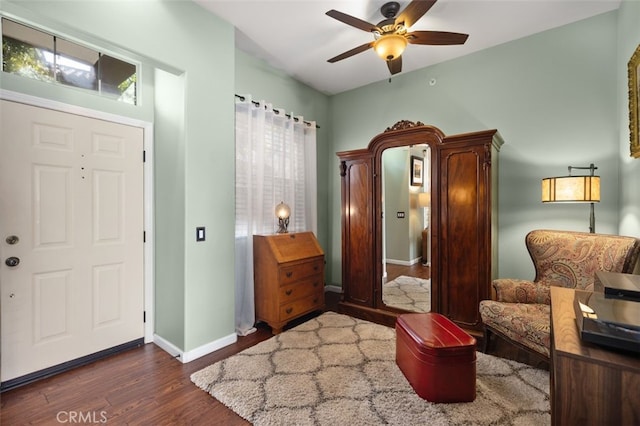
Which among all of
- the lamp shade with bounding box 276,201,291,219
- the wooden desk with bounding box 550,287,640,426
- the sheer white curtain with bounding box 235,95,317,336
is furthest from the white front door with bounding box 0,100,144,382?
the wooden desk with bounding box 550,287,640,426

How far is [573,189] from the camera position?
2225 mm

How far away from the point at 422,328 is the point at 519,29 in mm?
3014

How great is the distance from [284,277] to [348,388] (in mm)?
1249

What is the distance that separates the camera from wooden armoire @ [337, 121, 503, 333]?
2555mm

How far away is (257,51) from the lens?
3.20 metres

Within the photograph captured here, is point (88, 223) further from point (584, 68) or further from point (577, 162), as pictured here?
point (584, 68)

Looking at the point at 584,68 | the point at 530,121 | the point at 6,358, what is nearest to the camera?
the point at 6,358

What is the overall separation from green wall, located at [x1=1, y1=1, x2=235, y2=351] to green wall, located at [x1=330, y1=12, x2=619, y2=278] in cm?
245

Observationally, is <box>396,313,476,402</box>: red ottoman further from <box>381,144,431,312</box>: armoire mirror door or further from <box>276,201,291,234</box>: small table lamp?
<box>276,201,291,234</box>: small table lamp

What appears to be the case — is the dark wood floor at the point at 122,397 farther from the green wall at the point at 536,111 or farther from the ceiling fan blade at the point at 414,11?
the ceiling fan blade at the point at 414,11

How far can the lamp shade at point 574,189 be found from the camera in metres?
2.19

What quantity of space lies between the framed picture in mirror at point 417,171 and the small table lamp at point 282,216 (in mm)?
1444

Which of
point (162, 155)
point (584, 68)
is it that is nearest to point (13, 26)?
point (162, 155)

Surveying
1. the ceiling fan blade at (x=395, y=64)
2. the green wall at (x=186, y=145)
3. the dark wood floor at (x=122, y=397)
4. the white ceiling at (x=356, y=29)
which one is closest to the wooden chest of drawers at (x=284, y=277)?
the green wall at (x=186, y=145)
